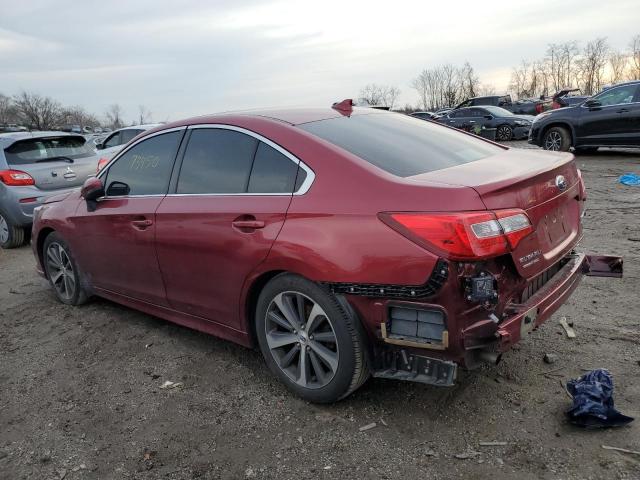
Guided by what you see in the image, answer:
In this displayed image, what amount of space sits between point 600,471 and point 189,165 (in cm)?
288

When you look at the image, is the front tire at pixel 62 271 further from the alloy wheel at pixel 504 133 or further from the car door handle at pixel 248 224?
the alloy wheel at pixel 504 133

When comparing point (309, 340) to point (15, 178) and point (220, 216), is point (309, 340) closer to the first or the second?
point (220, 216)

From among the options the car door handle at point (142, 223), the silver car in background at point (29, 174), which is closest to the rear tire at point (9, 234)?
the silver car in background at point (29, 174)

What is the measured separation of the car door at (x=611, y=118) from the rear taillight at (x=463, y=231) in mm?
11015

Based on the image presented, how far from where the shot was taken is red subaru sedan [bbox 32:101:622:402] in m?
2.45

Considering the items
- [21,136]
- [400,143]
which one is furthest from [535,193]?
[21,136]

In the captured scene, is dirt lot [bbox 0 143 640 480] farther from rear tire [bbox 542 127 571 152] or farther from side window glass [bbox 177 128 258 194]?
rear tire [bbox 542 127 571 152]

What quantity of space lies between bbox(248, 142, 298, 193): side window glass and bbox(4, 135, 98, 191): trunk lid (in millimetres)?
5827

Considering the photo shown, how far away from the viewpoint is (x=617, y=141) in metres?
11.9

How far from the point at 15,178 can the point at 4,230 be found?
88 centimetres

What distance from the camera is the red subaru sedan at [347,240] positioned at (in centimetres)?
245

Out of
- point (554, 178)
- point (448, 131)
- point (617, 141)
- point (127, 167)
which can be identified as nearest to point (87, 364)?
point (127, 167)

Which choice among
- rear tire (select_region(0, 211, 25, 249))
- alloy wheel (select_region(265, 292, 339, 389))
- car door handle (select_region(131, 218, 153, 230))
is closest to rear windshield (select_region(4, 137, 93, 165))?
rear tire (select_region(0, 211, 25, 249))

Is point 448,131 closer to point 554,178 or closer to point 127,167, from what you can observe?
point 554,178
